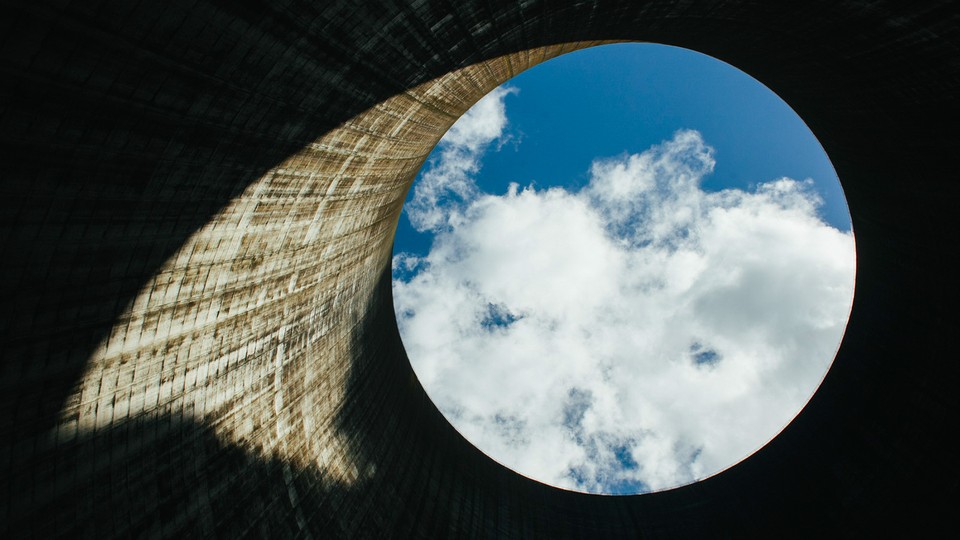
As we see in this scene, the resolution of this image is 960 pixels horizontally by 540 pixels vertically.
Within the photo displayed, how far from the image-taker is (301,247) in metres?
7.91

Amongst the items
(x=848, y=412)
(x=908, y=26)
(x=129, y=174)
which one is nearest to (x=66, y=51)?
(x=129, y=174)

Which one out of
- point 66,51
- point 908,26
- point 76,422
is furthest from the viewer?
point 908,26

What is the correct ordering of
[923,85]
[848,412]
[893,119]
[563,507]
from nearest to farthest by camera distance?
1. [923,85]
2. [893,119]
3. [848,412]
4. [563,507]

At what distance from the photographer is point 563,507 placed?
49.3 feet

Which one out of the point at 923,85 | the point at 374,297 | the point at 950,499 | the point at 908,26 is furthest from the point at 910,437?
the point at 374,297

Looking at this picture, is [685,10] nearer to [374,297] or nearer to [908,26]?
[908,26]

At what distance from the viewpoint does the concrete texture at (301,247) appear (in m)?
4.22

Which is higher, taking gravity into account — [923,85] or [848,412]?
[923,85]

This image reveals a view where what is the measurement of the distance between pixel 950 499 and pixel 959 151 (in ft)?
21.7

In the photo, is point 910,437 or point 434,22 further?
point 910,437

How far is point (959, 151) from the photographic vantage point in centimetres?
720

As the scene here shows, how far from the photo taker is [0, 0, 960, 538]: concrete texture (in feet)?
13.8

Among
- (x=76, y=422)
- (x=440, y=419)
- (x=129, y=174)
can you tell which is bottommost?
(x=440, y=419)

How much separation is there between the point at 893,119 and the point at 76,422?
40.4ft
